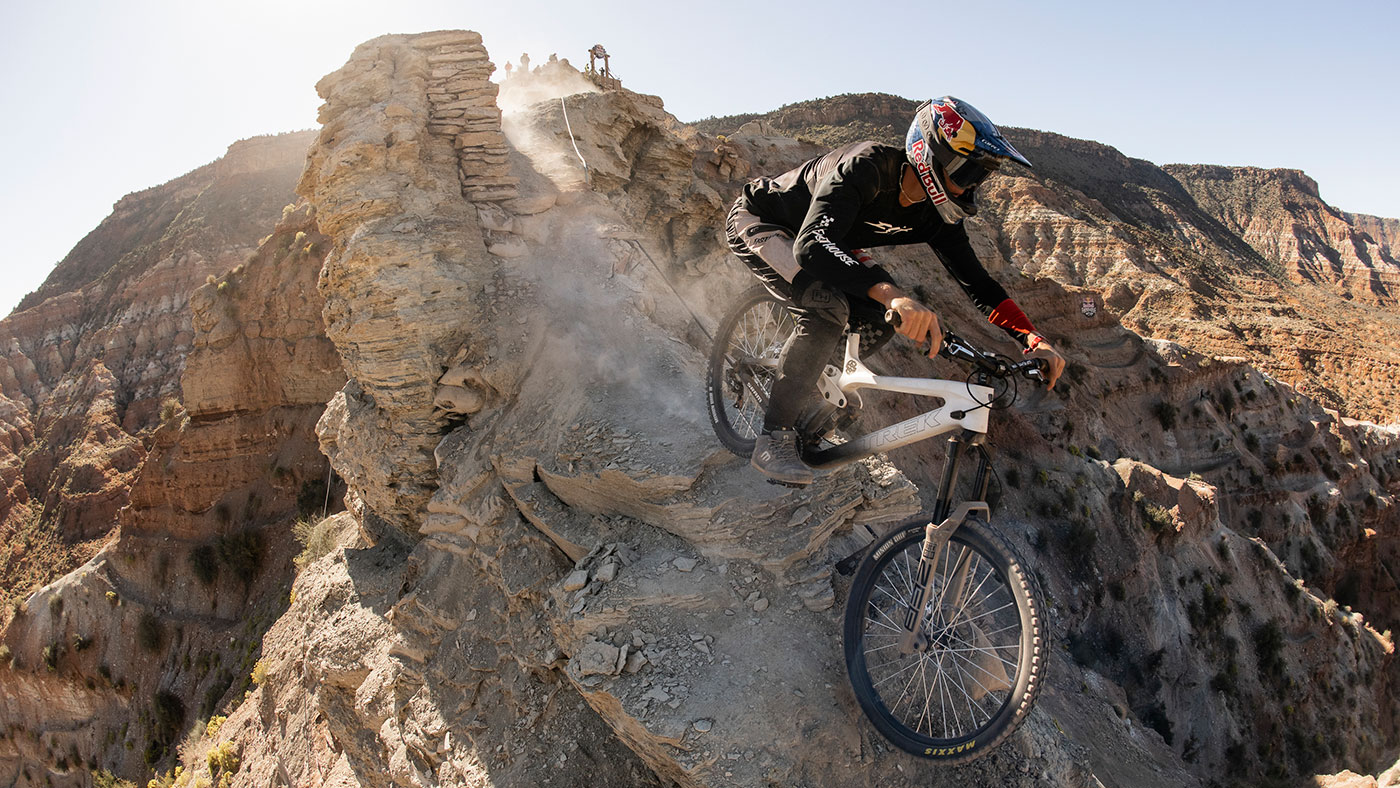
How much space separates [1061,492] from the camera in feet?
66.2

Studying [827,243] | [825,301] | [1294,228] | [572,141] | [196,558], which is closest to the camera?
[827,243]

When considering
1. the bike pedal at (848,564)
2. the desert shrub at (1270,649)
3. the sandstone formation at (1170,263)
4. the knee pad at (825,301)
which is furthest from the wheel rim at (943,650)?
the sandstone formation at (1170,263)

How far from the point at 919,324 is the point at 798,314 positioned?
1.05 meters

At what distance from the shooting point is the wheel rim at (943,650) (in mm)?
3701

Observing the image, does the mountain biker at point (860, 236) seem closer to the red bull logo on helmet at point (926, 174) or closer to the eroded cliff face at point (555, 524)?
the red bull logo on helmet at point (926, 174)

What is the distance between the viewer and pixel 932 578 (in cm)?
361

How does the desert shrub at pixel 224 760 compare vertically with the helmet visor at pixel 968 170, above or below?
below

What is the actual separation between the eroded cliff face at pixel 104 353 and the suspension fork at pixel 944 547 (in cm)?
3312

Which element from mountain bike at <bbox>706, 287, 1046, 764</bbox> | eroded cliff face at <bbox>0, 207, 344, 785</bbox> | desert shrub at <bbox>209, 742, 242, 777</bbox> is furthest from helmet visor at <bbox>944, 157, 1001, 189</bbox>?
eroded cliff face at <bbox>0, 207, 344, 785</bbox>

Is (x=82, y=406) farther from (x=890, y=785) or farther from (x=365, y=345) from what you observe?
(x=890, y=785)

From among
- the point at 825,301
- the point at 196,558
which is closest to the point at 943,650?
the point at 825,301

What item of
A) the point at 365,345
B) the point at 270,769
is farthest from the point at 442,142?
the point at 270,769

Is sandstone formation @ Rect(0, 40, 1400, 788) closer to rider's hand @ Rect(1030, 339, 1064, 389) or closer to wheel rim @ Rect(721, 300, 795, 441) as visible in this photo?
wheel rim @ Rect(721, 300, 795, 441)

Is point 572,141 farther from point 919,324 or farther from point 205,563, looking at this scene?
point 205,563
